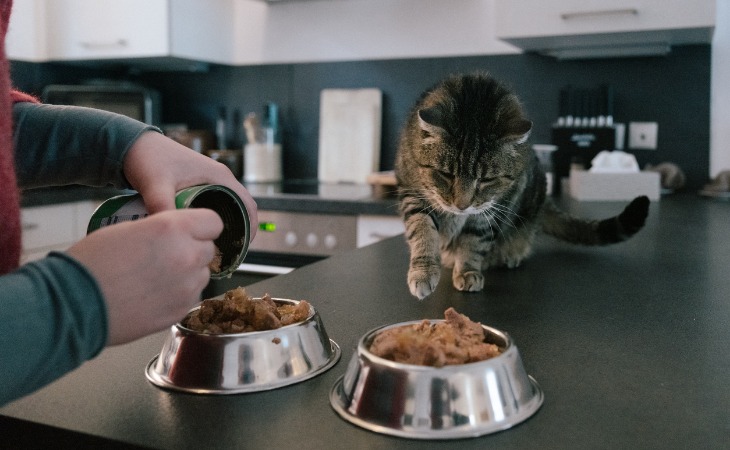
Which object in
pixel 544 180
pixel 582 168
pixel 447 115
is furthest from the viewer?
pixel 582 168

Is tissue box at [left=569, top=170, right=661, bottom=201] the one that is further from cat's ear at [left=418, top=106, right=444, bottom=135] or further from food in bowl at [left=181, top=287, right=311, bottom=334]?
food in bowl at [left=181, top=287, right=311, bottom=334]

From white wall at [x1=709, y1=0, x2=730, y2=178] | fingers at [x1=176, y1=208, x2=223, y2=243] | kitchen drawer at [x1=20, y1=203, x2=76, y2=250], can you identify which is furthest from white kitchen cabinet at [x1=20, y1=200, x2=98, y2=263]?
white wall at [x1=709, y1=0, x2=730, y2=178]

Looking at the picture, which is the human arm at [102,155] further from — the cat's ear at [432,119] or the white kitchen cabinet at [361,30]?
the white kitchen cabinet at [361,30]

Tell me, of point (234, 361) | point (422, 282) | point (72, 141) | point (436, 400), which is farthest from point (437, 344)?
point (72, 141)

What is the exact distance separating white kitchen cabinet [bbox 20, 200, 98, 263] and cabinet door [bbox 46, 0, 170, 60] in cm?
70

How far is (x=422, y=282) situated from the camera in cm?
111

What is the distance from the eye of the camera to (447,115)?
4.17 ft

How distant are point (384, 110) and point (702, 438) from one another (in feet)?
8.48

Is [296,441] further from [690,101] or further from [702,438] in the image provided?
[690,101]

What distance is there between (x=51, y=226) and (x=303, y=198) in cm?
97

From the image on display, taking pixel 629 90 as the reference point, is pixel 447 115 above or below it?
below

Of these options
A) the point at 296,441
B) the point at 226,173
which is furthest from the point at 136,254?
the point at 226,173

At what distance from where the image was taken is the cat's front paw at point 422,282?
3.61 feet

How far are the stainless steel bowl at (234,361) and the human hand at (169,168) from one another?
17 cm
